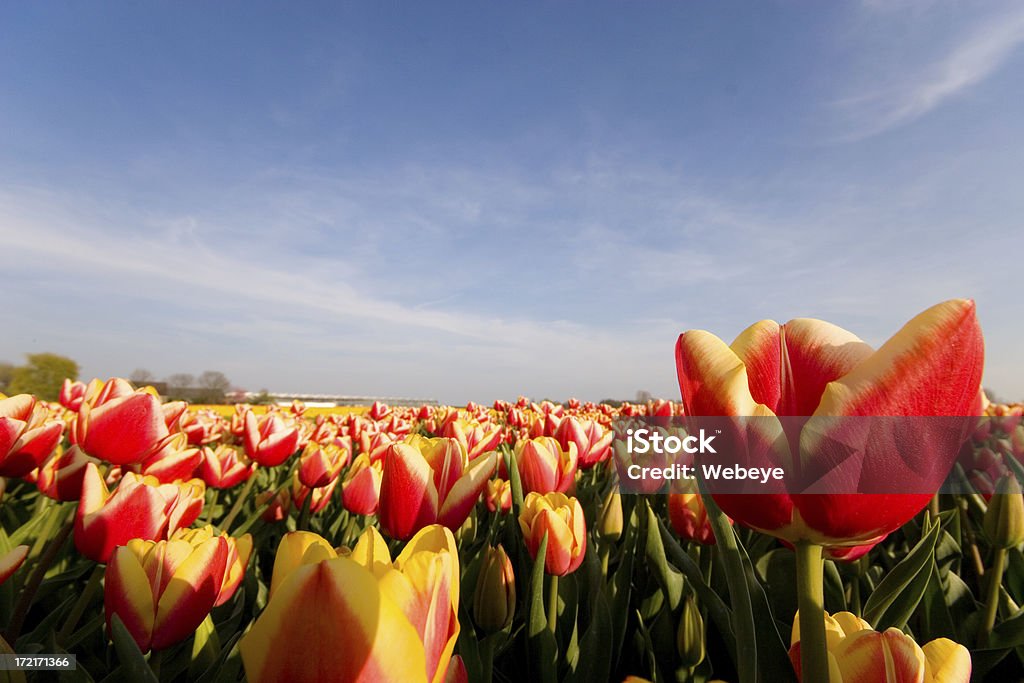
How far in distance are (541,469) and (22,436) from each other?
1.66 meters

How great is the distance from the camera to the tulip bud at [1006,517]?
5.16 feet

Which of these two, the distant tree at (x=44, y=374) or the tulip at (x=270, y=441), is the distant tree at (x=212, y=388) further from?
the tulip at (x=270, y=441)

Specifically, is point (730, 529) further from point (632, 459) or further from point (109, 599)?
point (632, 459)

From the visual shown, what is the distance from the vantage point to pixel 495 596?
4.58 ft

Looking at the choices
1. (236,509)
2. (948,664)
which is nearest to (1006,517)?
(948,664)

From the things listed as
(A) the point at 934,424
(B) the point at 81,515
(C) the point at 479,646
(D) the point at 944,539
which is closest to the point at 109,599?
(B) the point at 81,515

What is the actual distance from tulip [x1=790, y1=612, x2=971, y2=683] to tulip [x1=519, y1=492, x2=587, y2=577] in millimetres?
791

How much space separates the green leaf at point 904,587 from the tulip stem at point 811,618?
648 mm

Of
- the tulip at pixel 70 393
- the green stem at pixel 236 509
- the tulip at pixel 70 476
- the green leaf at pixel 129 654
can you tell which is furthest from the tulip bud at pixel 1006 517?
the tulip at pixel 70 393

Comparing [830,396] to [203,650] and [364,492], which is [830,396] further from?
[364,492]

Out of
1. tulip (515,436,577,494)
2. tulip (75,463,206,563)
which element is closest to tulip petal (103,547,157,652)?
tulip (75,463,206,563)

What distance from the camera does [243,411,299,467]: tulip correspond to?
10.3ft

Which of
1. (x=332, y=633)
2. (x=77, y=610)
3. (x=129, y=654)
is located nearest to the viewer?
(x=332, y=633)

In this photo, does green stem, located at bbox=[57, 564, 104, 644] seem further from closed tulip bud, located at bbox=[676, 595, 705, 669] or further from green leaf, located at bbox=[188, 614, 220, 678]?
closed tulip bud, located at bbox=[676, 595, 705, 669]
